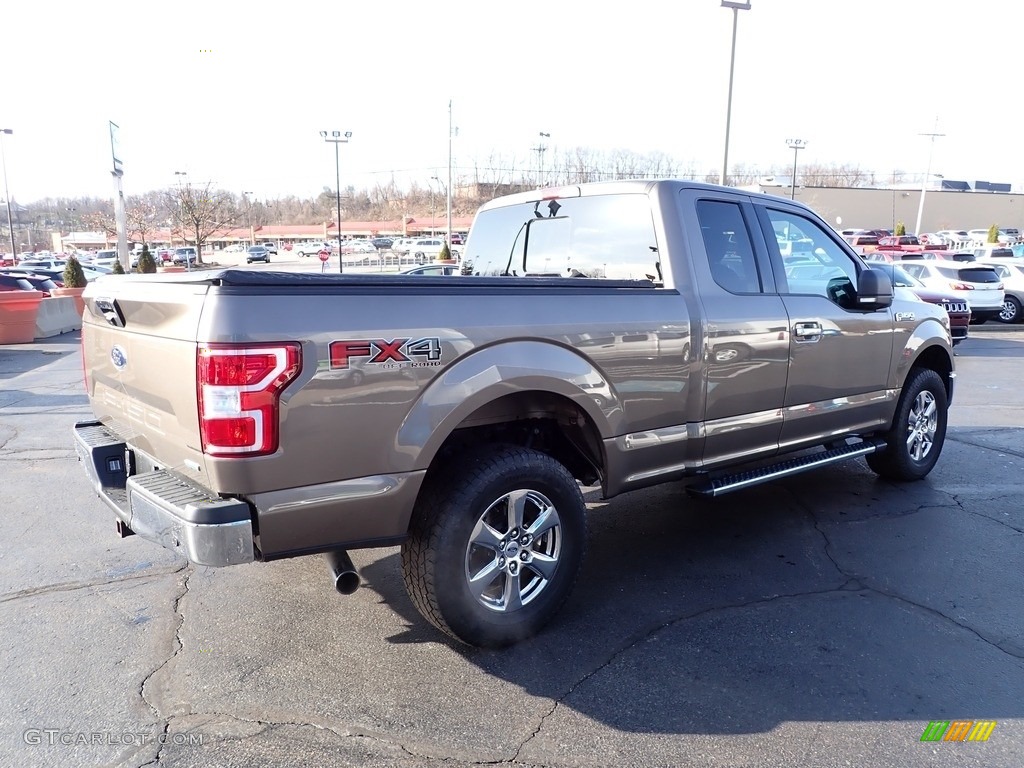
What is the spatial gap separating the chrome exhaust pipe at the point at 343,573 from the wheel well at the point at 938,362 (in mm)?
4697

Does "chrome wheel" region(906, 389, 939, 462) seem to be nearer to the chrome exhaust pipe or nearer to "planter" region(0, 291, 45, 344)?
the chrome exhaust pipe

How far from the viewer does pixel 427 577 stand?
3.07 m

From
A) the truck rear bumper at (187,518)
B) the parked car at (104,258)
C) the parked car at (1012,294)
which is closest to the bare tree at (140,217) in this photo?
the parked car at (104,258)

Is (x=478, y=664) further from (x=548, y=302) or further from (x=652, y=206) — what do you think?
(x=652, y=206)

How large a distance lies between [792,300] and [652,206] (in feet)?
3.81

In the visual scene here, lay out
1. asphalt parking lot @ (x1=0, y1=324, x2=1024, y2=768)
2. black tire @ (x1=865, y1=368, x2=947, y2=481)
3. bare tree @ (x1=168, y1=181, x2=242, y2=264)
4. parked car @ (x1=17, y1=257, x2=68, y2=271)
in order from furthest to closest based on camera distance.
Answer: bare tree @ (x1=168, y1=181, x2=242, y2=264), parked car @ (x1=17, y1=257, x2=68, y2=271), black tire @ (x1=865, y1=368, x2=947, y2=481), asphalt parking lot @ (x1=0, y1=324, x2=1024, y2=768)

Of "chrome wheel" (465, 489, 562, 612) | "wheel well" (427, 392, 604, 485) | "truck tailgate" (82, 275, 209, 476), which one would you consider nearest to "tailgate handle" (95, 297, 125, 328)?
"truck tailgate" (82, 275, 209, 476)

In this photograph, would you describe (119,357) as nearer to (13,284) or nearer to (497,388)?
(497,388)

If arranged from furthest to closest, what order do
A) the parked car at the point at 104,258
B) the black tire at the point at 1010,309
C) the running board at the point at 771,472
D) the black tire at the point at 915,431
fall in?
the parked car at the point at 104,258, the black tire at the point at 1010,309, the black tire at the point at 915,431, the running board at the point at 771,472

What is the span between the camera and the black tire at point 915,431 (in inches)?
219

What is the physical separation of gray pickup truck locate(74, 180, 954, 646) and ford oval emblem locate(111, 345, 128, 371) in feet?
0.06

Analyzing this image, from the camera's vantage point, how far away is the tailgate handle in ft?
10.7

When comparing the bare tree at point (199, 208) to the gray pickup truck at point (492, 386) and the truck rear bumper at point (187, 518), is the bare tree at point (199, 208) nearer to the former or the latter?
the gray pickup truck at point (492, 386)

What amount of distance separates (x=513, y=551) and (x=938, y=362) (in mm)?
4449
